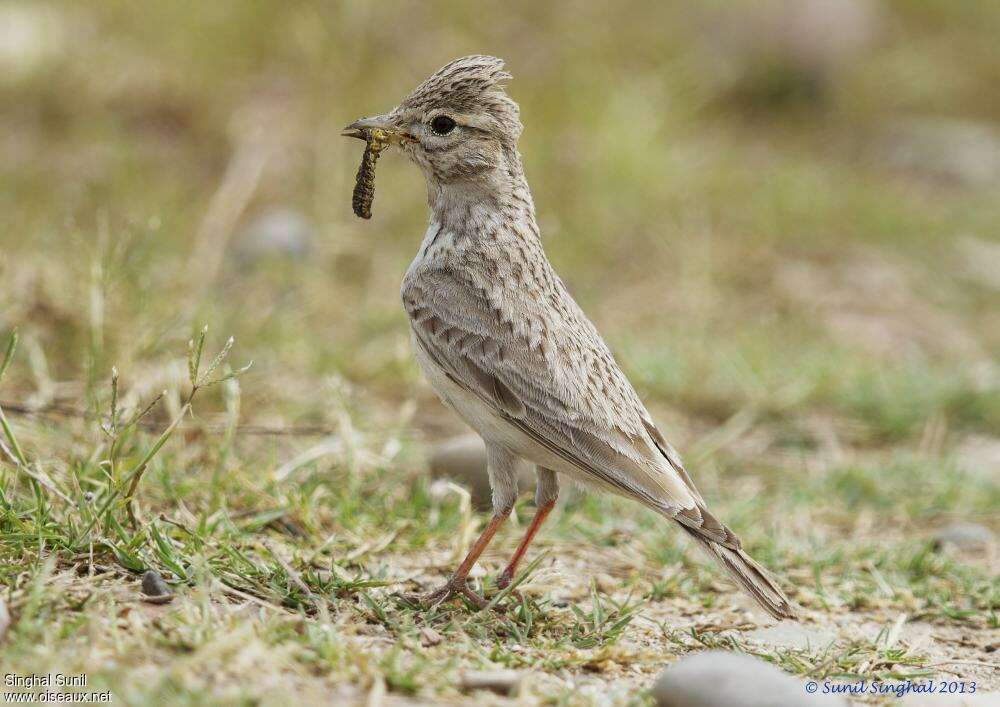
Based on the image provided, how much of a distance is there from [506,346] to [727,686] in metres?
1.37

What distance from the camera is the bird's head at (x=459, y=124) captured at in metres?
4.09

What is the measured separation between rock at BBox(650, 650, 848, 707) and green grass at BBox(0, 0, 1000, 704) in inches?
10.1

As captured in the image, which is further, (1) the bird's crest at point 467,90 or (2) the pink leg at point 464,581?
(1) the bird's crest at point 467,90

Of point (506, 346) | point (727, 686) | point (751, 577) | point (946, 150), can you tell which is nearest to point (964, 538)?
point (751, 577)

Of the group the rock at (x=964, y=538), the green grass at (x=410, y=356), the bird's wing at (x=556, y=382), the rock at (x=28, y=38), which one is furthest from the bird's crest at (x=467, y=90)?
the rock at (x=28, y=38)

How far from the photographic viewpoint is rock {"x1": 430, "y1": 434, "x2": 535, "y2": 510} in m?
4.66

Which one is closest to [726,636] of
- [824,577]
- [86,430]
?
[824,577]

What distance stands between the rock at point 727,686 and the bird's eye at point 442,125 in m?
2.01

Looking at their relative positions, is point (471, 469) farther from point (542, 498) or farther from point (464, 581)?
point (464, 581)

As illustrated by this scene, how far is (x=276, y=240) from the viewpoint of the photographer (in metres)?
7.03

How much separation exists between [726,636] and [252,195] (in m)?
5.28

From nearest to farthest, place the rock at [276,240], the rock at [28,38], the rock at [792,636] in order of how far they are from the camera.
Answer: the rock at [792,636], the rock at [276,240], the rock at [28,38]

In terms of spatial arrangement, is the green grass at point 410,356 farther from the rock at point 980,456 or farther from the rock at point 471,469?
the rock at point 471,469

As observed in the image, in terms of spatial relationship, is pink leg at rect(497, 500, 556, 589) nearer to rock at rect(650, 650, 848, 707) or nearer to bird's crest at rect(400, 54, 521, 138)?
rock at rect(650, 650, 848, 707)
